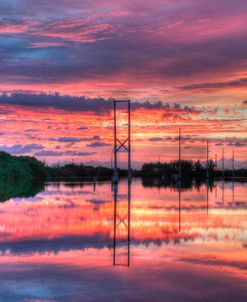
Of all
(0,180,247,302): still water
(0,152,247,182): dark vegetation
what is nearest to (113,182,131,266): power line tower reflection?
(0,180,247,302): still water

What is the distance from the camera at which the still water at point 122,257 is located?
6.92 meters

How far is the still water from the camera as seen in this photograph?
6918 mm

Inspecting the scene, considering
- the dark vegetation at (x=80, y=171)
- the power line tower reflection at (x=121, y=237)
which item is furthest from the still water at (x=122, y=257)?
the dark vegetation at (x=80, y=171)

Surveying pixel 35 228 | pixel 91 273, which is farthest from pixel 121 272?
pixel 35 228

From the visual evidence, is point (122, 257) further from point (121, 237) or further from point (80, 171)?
point (80, 171)

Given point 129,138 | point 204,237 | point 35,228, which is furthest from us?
point 129,138

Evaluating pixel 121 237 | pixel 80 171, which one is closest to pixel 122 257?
pixel 121 237

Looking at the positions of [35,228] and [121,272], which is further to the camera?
[35,228]

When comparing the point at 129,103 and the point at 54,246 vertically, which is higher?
the point at 129,103

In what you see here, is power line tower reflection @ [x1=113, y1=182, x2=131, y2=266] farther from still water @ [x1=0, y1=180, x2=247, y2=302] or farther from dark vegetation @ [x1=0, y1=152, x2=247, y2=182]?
dark vegetation @ [x1=0, y1=152, x2=247, y2=182]

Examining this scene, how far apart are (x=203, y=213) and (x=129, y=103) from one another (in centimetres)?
2696

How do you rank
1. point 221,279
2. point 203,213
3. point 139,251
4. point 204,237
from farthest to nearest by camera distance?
point 203,213
point 204,237
point 139,251
point 221,279

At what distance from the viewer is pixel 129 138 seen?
44.4 meters

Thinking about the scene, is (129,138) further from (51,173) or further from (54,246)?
(51,173)
